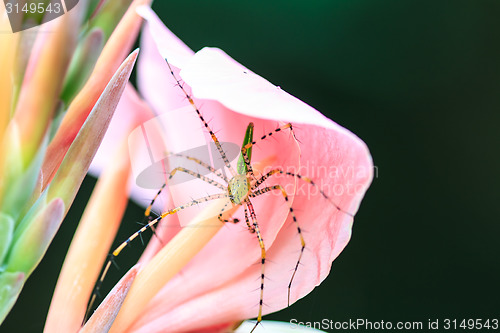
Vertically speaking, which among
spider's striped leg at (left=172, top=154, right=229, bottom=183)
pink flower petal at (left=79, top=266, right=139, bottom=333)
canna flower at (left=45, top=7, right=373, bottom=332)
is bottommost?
pink flower petal at (left=79, top=266, right=139, bottom=333)

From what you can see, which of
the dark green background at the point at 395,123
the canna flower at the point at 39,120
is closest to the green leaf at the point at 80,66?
the canna flower at the point at 39,120

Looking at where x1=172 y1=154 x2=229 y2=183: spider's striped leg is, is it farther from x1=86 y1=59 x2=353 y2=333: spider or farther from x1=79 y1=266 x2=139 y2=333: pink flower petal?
x1=79 y1=266 x2=139 y2=333: pink flower petal

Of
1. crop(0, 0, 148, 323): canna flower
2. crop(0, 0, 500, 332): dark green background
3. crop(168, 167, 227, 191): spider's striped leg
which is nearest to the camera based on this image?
crop(0, 0, 148, 323): canna flower

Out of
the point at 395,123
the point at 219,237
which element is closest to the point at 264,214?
the point at 219,237

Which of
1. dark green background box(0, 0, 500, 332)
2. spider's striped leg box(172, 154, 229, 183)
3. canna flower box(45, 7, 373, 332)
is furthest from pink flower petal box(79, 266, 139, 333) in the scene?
dark green background box(0, 0, 500, 332)

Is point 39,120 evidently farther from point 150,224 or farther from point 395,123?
point 395,123
